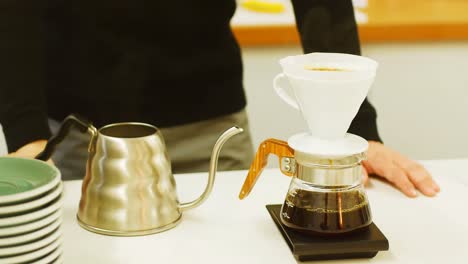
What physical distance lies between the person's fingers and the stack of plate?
1.80 feet

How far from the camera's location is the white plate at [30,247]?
24.5 inches

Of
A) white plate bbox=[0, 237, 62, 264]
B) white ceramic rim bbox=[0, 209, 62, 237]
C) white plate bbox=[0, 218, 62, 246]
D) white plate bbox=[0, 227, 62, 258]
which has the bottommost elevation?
white plate bbox=[0, 237, 62, 264]

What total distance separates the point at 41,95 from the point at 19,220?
24.3 inches

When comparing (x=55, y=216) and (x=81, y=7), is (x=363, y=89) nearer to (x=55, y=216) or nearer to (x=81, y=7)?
(x=55, y=216)

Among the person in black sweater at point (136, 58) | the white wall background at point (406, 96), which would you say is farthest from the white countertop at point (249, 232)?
the white wall background at point (406, 96)

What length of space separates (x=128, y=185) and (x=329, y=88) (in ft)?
0.87

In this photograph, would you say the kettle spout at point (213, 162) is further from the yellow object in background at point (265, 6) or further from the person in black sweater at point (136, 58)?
the yellow object in background at point (265, 6)

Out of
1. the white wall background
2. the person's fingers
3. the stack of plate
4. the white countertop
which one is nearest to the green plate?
the stack of plate

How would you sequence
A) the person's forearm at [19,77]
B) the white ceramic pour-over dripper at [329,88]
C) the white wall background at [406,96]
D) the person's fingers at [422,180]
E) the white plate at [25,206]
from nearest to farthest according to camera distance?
the white plate at [25,206] < the white ceramic pour-over dripper at [329,88] < the person's fingers at [422,180] < the person's forearm at [19,77] < the white wall background at [406,96]

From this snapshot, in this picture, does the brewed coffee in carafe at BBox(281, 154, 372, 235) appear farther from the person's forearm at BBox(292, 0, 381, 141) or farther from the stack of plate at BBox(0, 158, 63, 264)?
the person's forearm at BBox(292, 0, 381, 141)

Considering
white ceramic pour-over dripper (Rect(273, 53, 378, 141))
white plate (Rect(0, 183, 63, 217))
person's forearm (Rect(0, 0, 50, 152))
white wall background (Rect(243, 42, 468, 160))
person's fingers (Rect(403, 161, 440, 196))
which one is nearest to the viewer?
white plate (Rect(0, 183, 63, 217))

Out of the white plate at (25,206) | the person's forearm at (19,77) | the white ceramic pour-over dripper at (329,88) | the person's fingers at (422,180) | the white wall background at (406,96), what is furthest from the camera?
the white wall background at (406,96)

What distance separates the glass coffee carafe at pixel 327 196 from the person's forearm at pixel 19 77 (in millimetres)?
493

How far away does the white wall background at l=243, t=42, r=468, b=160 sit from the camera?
208cm
